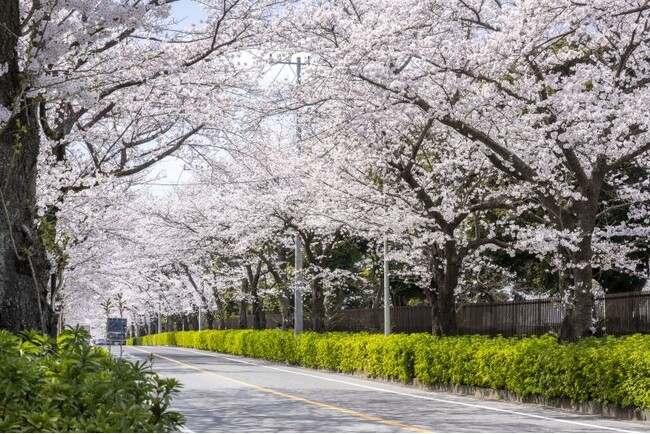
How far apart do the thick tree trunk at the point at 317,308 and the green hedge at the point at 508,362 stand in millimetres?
4782

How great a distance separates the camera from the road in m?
12.9

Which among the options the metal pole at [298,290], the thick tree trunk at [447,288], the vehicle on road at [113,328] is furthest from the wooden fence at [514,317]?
the vehicle on road at [113,328]

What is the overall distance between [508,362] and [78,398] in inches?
519

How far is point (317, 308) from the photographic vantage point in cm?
3572

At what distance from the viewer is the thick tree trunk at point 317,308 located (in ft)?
115

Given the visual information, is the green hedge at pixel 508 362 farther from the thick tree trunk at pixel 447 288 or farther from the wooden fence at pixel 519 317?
the wooden fence at pixel 519 317

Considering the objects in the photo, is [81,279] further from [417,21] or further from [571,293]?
[417,21]

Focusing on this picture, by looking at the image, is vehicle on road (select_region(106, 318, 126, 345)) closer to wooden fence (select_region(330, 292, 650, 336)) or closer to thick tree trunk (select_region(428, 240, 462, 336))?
thick tree trunk (select_region(428, 240, 462, 336))

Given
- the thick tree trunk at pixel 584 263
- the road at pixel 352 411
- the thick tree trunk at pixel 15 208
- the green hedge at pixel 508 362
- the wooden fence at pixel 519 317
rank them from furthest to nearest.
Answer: the wooden fence at pixel 519 317, the thick tree trunk at pixel 584 263, the green hedge at pixel 508 362, the road at pixel 352 411, the thick tree trunk at pixel 15 208

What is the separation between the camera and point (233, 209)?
112ft

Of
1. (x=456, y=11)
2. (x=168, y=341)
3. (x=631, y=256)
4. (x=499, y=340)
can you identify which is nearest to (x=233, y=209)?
(x=631, y=256)

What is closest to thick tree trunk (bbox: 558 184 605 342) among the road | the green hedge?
the green hedge

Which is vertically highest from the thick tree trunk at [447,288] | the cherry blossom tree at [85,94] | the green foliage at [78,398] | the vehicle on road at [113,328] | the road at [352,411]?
the cherry blossom tree at [85,94]

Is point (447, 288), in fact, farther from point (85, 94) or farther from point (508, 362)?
point (85, 94)
